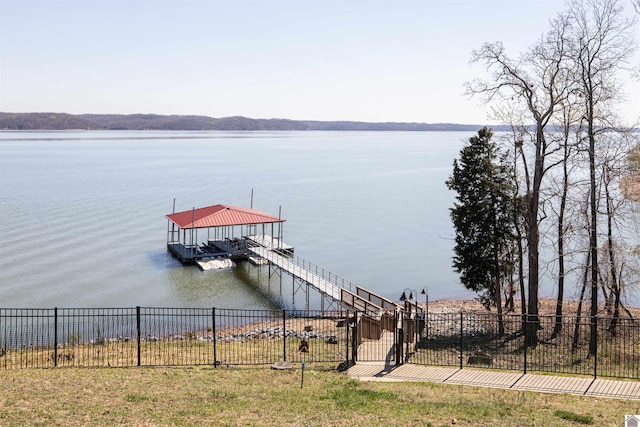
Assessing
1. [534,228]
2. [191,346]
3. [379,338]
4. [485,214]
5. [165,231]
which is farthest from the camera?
[165,231]

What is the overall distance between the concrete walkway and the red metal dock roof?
3014 centimetres

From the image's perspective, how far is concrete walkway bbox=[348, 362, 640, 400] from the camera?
15.8m

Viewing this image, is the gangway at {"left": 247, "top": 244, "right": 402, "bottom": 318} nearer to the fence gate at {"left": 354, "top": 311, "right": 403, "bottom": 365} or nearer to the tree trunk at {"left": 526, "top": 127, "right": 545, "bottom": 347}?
the fence gate at {"left": 354, "top": 311, "right": 403, "bottom": 365}

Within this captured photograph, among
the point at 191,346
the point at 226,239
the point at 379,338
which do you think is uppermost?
the point at 379,338

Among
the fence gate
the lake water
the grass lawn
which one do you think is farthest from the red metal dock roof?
the grass lawn

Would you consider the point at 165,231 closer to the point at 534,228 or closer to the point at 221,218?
the point at 221,218

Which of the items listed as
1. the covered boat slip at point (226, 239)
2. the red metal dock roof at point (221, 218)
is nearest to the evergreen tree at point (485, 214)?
the covered boat slip at point (226, 239)

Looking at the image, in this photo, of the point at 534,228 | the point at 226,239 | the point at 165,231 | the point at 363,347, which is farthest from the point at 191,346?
the point at 165,231

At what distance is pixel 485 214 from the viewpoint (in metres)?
31.0

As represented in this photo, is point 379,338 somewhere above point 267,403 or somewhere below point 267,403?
below

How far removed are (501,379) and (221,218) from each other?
33801 millimetres

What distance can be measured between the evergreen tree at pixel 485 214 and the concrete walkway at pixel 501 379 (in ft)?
44.6

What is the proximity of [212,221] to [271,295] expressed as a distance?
386 inches

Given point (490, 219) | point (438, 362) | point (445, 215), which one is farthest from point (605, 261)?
point (445, 215)
